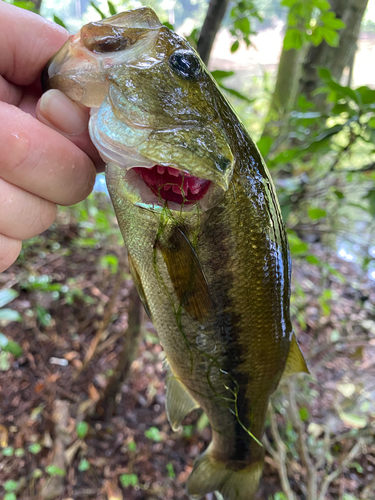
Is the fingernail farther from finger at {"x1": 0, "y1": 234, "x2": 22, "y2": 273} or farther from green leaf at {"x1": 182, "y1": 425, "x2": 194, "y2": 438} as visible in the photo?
green leaf at {"x1": 182, "y1": 425, "x2": 194, "y2": 438}

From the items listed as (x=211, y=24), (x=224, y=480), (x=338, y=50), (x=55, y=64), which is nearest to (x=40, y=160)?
(x=55, y=64)

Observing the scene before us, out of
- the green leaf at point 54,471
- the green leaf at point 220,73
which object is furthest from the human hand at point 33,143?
the green leaf at point 54,471

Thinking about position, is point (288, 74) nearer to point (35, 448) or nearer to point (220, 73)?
point (220, 73)

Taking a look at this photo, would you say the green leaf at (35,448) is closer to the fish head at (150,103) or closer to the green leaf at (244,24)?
the fish head at (150,103)

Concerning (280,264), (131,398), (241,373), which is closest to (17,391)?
(131,398)

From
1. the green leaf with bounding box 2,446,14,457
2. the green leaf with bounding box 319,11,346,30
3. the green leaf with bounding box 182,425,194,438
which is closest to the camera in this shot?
the green leaf with bounding box 319,11,346,30

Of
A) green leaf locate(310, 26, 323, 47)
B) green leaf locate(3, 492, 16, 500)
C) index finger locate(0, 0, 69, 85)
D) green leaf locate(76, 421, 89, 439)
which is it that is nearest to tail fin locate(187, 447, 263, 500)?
green leaf locate(76, 421, 89, 439)
